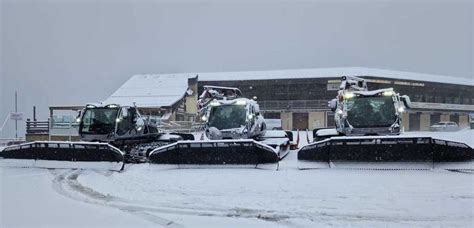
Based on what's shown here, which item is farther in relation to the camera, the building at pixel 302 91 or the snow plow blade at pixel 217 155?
the building at pixel 302 91

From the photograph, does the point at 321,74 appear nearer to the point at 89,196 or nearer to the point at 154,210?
the point at 89,196

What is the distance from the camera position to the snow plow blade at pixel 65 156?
41.2 ft

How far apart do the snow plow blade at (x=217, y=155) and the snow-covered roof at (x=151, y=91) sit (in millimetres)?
30992

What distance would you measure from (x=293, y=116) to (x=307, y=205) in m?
43.5

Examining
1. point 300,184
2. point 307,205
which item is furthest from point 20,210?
point 300,184

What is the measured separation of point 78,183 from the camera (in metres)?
10.5

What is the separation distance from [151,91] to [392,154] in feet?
128

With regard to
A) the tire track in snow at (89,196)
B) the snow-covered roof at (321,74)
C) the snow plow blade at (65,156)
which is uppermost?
the snow-covered roof at (321,74)

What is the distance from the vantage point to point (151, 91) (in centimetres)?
4794

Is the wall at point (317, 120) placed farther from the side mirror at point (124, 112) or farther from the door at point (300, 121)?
the side mirror at point (124, 112)

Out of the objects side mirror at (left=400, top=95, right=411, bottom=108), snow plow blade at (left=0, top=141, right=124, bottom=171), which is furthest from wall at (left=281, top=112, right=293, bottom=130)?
snow plow blade at (left=0, top=141, right=124, bottom=171)

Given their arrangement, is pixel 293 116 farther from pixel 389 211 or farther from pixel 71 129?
pixel 389 211

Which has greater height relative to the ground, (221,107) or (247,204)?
(221,107)

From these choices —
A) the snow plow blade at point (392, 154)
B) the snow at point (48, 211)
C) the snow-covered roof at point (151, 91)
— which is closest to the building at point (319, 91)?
the snow-covered roof at point (151, 91)
